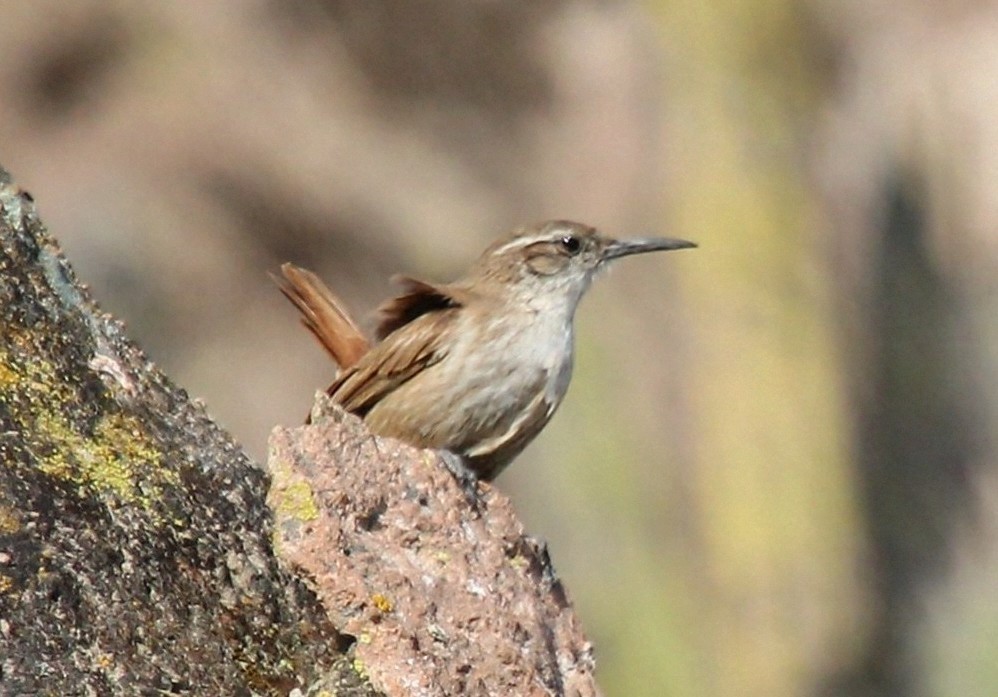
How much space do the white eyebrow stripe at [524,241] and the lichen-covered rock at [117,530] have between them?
3.05 metres

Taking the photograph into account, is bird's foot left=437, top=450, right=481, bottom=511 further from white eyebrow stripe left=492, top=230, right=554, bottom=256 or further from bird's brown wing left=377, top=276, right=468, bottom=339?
white eyebrow stripe left=492, top=230, right=554, bottom=256

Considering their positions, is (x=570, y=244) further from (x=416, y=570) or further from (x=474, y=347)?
(x=416, y=570)

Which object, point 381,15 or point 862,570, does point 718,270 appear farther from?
point 381,15

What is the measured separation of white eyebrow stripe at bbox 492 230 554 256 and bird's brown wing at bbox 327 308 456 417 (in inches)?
22.6

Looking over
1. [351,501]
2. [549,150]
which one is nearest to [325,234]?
[549,150]

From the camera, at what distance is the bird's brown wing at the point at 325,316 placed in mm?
6293

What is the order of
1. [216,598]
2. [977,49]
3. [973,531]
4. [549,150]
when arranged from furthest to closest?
[549,150], [977,49], [973,531], [216,598]

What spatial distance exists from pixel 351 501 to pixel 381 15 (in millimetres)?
10025

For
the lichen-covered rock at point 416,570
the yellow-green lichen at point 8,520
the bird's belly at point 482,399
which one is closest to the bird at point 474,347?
the bird's belly at point 482,399

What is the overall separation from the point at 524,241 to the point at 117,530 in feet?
11.9

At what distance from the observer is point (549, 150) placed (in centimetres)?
1325

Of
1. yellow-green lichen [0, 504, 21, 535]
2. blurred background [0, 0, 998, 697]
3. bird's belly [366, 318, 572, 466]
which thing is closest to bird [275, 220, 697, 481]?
bird's belly [366, 318, 572, 466]

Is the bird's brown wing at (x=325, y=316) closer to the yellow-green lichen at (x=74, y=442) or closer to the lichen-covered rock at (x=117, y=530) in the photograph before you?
the lichen-covered rock at (x=117, y=530)

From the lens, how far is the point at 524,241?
6703 millimetres
